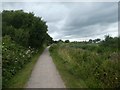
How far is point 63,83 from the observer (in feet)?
42.8

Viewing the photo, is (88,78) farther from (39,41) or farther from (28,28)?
(39,41)

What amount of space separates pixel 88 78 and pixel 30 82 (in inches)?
132

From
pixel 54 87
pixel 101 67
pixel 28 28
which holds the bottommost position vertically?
pixel 54 87

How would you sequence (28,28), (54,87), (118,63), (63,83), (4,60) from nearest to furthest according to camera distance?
(118,63) → (54,87) → (63,83) → (4,60) → (28,28)

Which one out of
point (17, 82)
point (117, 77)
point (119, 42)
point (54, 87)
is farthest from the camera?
point (119, 42)

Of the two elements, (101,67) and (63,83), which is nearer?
(101,67)

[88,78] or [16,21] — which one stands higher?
[16,21]

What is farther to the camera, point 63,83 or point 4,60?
point 4,60

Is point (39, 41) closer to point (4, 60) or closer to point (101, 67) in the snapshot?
point (4, 60)

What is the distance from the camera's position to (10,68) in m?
16.7

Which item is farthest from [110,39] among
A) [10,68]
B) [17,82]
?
[17,82]

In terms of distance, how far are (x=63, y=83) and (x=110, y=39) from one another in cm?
1541

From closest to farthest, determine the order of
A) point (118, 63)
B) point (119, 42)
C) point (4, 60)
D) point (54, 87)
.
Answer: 1. point (118, 63)
2. point (54, 87)
3. point (4, 60)
4. point (119, 42)

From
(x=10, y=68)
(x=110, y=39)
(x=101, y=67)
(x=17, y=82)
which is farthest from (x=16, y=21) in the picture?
(x=101, y=67)
